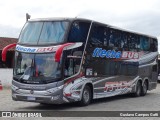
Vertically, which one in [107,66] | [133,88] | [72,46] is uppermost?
[72,46]

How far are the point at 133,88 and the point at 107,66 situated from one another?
4.32 m

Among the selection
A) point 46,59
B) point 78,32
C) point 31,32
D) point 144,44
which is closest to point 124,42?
point 144,44

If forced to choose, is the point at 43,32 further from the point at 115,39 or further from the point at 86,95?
the point at 115,39

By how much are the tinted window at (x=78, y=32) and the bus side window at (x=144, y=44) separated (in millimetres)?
7802

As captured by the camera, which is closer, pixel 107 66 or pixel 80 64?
pixel 80 64

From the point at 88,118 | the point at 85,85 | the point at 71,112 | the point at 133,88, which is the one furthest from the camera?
the point at 133,88

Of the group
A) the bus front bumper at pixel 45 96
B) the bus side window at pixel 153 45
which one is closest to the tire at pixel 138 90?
the bus side window at pixel 153 45

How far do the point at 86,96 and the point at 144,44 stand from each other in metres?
8.66

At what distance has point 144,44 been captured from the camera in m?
25.8

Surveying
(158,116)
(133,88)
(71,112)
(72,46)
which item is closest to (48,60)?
(72,46)

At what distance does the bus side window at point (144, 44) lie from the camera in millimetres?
25391

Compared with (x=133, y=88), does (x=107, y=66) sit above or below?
above

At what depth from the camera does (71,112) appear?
626 inches

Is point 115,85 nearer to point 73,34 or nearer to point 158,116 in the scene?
point 73,34
